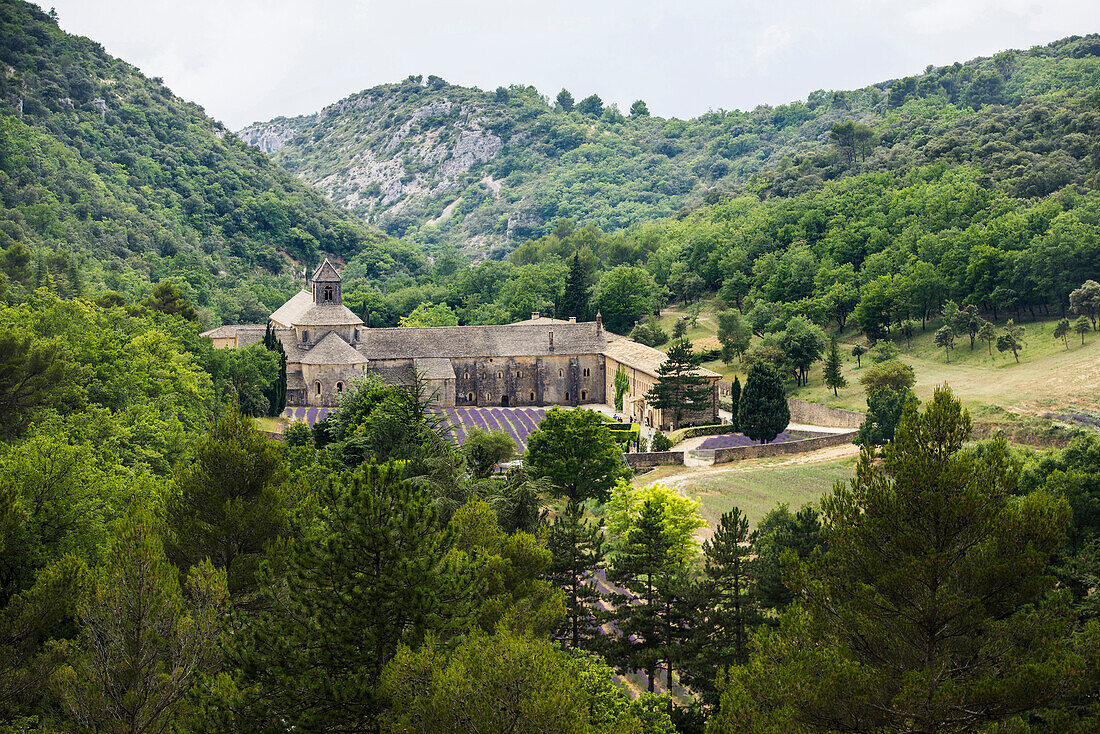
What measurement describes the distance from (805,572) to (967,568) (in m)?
3.17

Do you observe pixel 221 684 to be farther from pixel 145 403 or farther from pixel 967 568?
pixel 145 403

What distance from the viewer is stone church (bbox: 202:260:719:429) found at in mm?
81375

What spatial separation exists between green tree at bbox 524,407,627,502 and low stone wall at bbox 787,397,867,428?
24044 mm

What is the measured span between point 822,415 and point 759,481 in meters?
18.0

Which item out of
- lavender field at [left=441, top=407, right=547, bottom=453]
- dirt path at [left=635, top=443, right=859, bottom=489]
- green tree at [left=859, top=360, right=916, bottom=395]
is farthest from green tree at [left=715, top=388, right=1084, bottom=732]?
lavender field at [left=441, top=407, right=547, bottom=453]

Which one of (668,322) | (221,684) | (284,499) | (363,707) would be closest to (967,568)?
(363,707)

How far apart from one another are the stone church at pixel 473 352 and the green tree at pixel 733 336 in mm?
7649

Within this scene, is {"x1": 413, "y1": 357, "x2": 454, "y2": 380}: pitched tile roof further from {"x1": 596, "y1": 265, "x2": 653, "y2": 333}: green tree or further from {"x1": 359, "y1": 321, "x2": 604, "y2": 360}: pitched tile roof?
{"x1": 596, "y1": 265, "x2": 653, "y2": 333}: green tree

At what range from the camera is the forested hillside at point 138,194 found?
9590cm

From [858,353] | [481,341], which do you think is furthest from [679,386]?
[481,341]

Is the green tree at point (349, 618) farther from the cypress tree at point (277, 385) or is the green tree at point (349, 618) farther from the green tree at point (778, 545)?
the cypress tree at point (277, 385)

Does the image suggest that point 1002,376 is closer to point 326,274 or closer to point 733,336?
point 733,336

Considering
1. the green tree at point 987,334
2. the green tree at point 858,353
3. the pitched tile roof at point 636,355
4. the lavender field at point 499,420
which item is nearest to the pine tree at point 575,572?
the lavender field at point 499,420

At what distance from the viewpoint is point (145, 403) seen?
44.2 m
